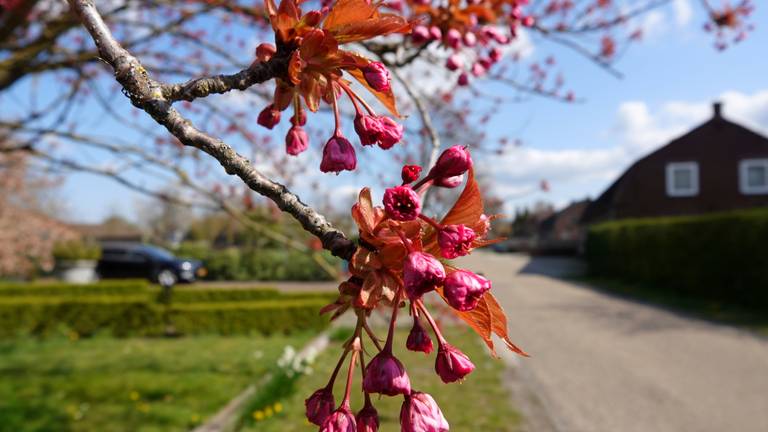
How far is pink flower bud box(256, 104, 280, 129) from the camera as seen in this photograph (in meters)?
0.95

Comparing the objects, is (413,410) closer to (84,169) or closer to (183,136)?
(183,136)

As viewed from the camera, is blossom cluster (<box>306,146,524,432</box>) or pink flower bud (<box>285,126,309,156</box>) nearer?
blossom cluster (<box>306,146,524,432</box>)

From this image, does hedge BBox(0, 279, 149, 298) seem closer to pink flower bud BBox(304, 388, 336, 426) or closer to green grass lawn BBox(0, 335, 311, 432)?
green grass lawn BBox(0, 335, 311, 432)

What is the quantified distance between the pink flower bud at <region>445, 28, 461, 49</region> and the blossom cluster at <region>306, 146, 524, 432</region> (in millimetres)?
1157

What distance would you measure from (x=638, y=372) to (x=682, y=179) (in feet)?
60.3

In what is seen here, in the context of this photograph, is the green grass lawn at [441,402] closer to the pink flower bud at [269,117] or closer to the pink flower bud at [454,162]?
the pink flower bud at [269,117]

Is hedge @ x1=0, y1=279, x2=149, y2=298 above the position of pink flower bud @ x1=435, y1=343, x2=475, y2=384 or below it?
below

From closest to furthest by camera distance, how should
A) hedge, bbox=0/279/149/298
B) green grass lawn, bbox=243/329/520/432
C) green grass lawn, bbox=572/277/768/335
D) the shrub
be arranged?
green grass lawn, bbox=243/329/520/432 < green grass lawn, bbox=572/277/768/335 < hedge, bbox=0/279/149/298 < the shrub

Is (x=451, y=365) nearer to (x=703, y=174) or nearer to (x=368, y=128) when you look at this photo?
(x=368, y=128)

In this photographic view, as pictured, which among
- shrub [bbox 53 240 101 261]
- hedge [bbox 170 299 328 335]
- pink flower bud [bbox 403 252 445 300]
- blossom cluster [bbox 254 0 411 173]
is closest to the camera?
pink flower bud [bbox 403 252 445 300]

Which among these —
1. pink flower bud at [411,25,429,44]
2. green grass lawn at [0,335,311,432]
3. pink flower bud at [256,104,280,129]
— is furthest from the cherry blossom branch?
green grass lawn at [0,335,311,432]

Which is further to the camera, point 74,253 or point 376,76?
point 74,253

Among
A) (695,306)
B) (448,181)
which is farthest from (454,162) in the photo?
(695,306)

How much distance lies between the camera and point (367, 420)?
76 cm
